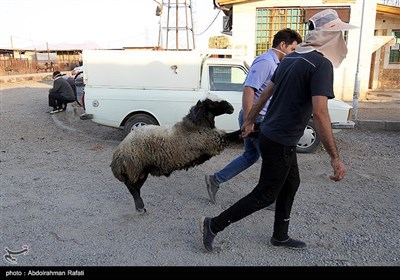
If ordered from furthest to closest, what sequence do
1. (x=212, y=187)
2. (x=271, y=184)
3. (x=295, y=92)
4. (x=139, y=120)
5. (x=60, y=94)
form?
(x=60, y=94), (x=139, y=120), (x=212, y=187), (x=271, y=184), (x=295, y=92)

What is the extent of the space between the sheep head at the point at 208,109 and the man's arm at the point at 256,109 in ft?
0.99

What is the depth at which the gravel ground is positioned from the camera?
3127 millimetres

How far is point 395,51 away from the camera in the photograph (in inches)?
599

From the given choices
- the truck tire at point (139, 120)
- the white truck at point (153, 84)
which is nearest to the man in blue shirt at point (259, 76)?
the white truck at point (153, 84)

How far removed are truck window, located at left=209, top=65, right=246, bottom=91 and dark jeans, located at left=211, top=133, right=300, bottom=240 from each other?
4064 millimetres

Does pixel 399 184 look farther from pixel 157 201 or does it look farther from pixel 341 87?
pixel 341 87

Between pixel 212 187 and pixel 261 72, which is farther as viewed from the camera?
pixel 212 187

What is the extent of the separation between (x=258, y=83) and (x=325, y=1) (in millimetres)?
10742

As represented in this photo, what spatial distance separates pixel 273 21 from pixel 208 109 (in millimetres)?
10635

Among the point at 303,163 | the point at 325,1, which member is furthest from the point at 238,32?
the point at 303,163

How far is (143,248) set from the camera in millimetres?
3268

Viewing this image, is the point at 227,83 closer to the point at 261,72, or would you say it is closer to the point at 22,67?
the point at 261,72

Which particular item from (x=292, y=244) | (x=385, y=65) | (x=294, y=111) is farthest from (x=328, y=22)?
(x=385, y=65)

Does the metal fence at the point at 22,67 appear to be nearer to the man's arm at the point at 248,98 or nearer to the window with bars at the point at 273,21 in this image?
the window with bars at the point at 273,21
